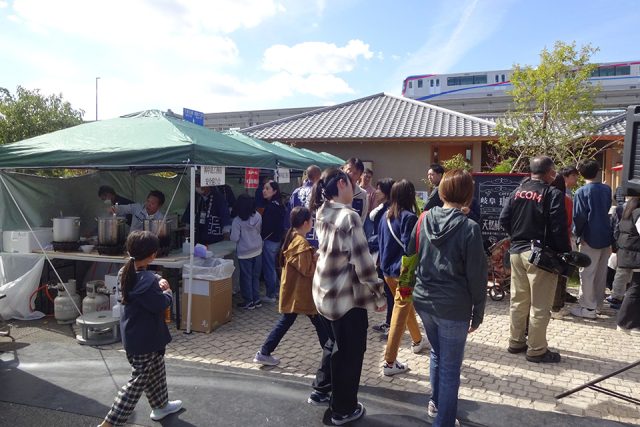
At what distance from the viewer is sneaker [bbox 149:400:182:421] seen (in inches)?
132

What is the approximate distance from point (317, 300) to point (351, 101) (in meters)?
16.4

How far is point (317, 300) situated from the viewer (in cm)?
315

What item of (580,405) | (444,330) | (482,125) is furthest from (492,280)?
(482,125)

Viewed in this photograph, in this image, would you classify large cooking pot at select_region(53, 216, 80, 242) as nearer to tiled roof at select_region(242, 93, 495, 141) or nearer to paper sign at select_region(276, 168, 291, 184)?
paper sign at select_region(276, 168, 291, 184)

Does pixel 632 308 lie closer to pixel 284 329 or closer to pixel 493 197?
pixel 493 197

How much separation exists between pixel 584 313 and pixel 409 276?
3.73 metres

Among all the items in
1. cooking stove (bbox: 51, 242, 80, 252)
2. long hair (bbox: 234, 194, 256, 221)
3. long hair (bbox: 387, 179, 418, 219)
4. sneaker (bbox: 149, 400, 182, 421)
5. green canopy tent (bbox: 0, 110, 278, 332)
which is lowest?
sneaker (bbox: 149, 400, 182, 421)

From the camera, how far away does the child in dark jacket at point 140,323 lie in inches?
119

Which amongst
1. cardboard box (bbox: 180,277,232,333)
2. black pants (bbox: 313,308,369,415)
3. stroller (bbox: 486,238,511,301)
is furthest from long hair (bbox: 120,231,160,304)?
stroller (bbox: 486,238,511,301)

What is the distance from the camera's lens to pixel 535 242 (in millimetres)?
4199

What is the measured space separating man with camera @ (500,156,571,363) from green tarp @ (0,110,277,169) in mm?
3292

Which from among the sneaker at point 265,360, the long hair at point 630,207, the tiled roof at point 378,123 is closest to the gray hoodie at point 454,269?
the sneaker at point 265,360

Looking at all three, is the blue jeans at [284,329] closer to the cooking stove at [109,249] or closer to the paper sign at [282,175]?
the cooking stove at [109,249]

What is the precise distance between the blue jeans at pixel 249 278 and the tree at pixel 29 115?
10.3m
